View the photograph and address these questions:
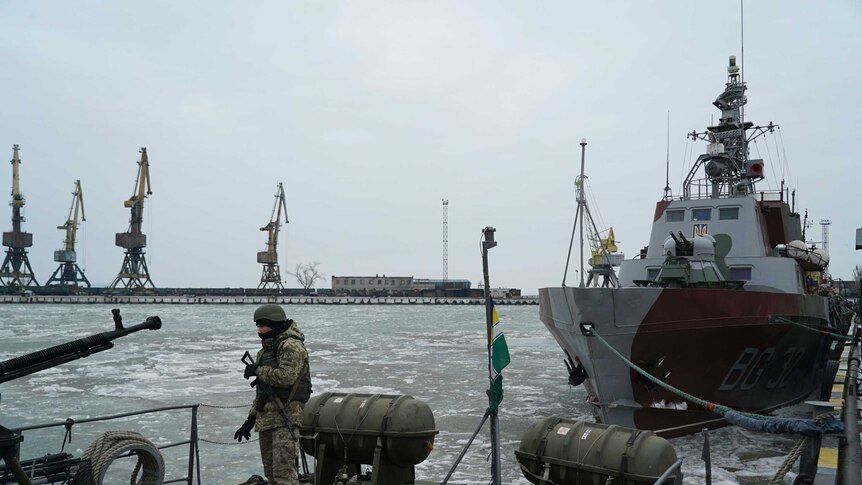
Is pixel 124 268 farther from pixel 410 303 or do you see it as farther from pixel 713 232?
pixel 713 232

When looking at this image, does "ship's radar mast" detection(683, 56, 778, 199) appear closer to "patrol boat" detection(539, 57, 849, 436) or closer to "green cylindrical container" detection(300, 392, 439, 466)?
"patrol boat" detection(539, 57, 849, 436)

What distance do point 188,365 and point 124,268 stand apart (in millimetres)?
85935

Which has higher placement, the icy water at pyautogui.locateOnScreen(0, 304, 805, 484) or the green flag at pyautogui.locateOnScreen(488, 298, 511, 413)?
the green flag at pyautogui.locateOnScreen(488, 298, 511, 413)

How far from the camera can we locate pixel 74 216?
108 m

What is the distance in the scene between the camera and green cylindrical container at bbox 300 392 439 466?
6184 mm

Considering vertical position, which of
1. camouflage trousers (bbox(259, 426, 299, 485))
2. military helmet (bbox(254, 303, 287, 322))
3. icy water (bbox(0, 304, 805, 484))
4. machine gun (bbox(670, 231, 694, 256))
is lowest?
icy water (bbox(0, 304, 805, 484))

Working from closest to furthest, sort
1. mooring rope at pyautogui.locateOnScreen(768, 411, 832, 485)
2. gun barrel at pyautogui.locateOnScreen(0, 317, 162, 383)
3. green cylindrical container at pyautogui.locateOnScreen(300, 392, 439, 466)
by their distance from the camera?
mooring rope at pyautogui.locateOnScreen(768, 411, 832, 485) < gun barrel at pyautogui.locateOnScreen(0, 317, 162, 383) < green cylindrical container at pyautogui.locateOnScreen(300, 392, 439, 466)

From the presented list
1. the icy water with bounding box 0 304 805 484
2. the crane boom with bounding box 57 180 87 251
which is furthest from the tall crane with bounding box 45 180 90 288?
the icy water with bounding box 0 304 805 484

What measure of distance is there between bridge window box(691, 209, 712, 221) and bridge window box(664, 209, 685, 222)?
221 mm

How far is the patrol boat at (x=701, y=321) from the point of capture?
10703mm

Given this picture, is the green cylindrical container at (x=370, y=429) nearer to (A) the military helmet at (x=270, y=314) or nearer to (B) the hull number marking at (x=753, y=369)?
(A) the military helmet at (x=270, y=314)

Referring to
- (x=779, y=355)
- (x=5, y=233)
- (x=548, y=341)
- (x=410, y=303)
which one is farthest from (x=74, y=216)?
(x=779, y=355)

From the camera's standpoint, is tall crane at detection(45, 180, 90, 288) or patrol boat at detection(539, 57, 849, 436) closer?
patrol boat at detection(539, 57, 849, 436)

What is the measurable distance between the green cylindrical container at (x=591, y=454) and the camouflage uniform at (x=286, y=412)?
2144mm
